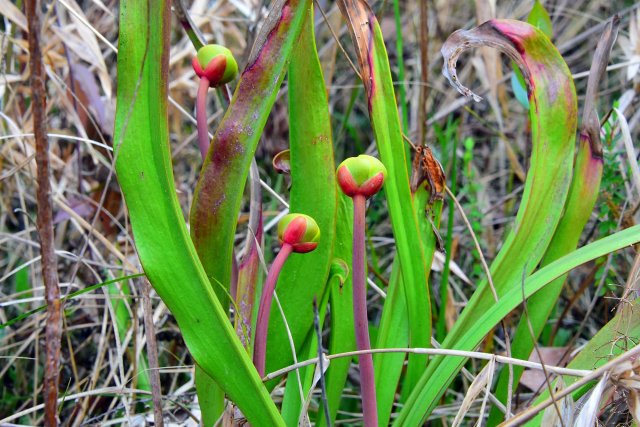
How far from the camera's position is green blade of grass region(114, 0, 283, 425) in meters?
0.65

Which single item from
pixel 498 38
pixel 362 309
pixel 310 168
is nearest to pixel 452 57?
pixel 498 38

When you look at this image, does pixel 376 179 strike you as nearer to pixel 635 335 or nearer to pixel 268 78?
pixel 268 78

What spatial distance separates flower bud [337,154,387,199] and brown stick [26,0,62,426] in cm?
26

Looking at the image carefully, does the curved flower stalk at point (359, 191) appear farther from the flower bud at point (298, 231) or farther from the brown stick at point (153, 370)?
the brown stick at point (153, 370)

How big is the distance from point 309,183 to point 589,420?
382 mm

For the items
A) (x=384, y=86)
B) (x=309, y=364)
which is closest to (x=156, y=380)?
(x=309, y=364)

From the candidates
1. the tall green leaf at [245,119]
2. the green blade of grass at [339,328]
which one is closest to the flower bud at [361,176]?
the tall green leaf at [245,119]

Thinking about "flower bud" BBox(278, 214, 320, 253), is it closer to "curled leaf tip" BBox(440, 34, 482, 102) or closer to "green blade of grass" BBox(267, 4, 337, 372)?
"green blade of grass" BBox(267, 4, 337, 372)

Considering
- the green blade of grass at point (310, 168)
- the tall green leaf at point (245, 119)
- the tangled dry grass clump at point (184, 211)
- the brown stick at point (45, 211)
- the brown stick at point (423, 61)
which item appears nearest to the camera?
the brown stick at point (45, 211)

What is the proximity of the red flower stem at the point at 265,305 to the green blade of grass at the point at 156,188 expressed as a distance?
0.14 feet

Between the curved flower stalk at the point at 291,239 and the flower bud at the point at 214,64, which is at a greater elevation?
the flower bud at the point at 214,64

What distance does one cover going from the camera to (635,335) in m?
0.78

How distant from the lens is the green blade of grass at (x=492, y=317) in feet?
2.49

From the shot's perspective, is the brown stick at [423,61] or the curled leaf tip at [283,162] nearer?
the curled leaf tip at [283,162]
